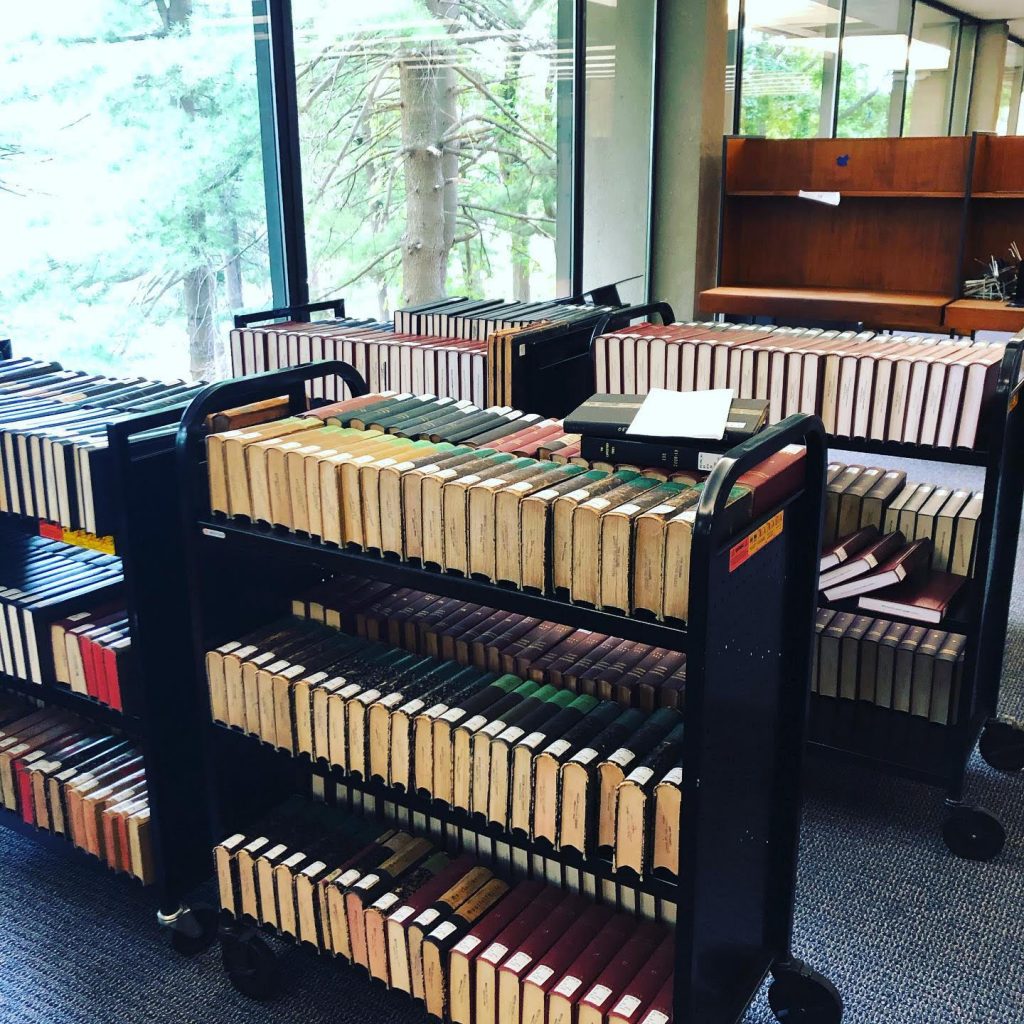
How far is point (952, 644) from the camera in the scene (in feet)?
8.93

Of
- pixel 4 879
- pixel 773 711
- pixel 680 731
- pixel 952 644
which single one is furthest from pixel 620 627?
pixel 4 879

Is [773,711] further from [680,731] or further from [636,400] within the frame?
[636,400]

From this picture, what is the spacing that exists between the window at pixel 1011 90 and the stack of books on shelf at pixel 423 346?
11.7 metres

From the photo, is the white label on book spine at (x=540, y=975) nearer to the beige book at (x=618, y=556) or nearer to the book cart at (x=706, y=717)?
the book cart at (x=706, y=717)

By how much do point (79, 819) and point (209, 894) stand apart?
34 cm

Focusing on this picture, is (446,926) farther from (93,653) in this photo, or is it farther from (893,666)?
(893,666)

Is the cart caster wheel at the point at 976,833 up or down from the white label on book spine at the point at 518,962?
down

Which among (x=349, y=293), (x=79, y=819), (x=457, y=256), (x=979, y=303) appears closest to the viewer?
(x=79, y=819)

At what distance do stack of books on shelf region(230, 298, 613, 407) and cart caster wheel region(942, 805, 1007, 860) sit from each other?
1.62m

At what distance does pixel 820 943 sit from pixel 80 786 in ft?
5.45

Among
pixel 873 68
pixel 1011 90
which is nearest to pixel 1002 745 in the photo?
pixel 873 68

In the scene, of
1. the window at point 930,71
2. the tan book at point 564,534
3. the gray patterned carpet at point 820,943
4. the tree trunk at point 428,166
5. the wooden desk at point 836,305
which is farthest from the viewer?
the window at point 930,71

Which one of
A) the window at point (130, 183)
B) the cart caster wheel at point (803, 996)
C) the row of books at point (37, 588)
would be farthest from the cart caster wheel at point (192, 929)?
the window at point (130, 183)

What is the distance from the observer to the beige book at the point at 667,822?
4.86ft
